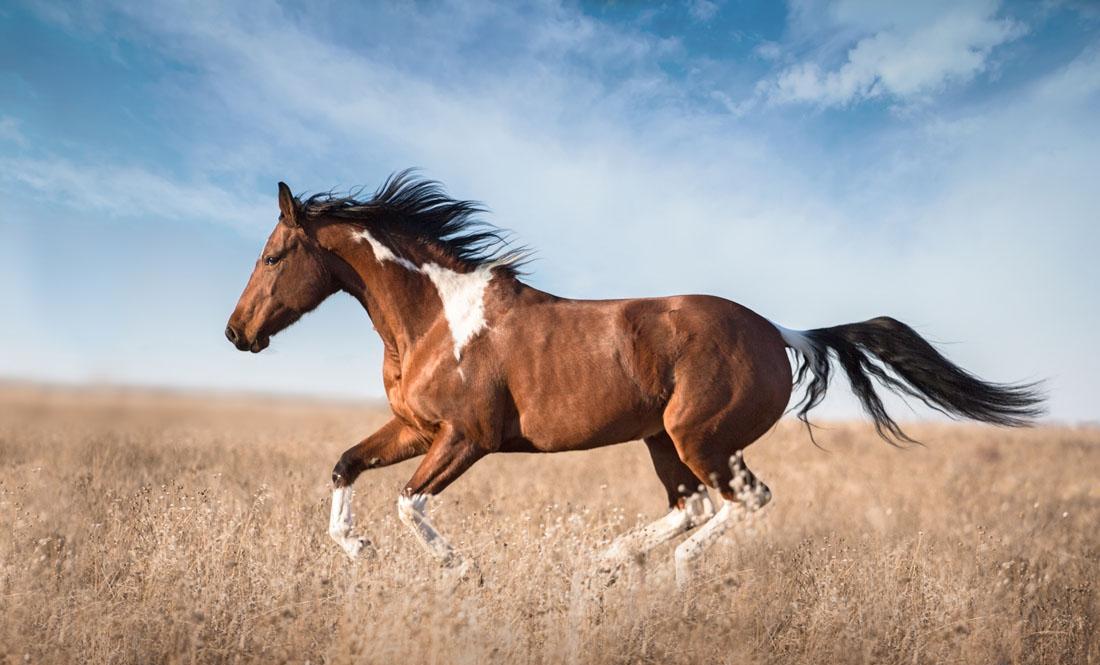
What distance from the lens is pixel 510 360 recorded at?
535 centimetres

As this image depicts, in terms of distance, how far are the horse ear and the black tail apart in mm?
A: 3695

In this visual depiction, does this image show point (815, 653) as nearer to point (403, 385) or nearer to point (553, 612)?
point (553, 612)

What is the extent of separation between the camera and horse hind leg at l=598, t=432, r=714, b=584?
517 centimetres

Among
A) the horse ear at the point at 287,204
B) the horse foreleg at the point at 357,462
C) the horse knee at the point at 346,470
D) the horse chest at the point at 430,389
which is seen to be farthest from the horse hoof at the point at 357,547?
the horse ear at the point at 287,204

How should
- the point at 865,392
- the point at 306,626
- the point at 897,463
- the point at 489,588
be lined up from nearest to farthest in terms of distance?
the point at 306,626 → the point at 489,588 → the point at 865,392 → the point at 897,463

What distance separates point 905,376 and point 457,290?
11.3ft

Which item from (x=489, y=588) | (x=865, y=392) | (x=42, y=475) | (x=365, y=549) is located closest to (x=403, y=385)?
(x=365, y=549)

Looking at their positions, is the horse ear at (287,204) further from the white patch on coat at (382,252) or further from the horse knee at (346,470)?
the horse knee at (346,470)

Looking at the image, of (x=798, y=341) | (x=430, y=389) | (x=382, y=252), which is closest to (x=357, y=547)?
(x=430, y=389)

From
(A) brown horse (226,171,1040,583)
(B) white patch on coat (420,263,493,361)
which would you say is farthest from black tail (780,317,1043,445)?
(B) white patch on coat (420,263,493,361)

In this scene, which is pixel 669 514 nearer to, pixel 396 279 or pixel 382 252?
pixel 396 279

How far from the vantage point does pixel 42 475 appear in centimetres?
723

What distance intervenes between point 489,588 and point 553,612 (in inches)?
16.2

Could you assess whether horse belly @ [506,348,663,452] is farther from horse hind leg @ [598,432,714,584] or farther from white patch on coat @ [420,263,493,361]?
horse hind leg @ [598,432,714,584]
